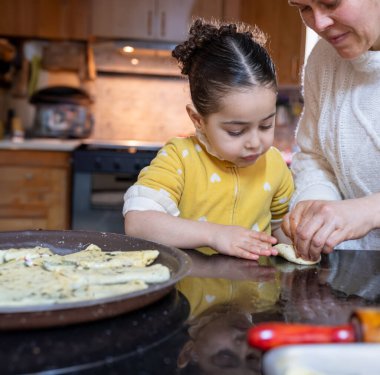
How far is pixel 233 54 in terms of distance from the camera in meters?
1.21

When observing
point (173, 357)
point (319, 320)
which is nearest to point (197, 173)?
point (319, 320)

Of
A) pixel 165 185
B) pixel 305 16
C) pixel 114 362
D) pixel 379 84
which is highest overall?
pixel 305 16

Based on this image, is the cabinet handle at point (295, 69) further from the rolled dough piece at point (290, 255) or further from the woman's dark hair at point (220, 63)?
the rolled dough piece at point (290, 255)

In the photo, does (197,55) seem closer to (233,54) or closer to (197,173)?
(233,54)

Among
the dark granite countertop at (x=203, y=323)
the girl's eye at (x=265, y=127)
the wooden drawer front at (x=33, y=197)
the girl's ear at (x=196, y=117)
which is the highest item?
the girl's ear at (x=196, y=117)

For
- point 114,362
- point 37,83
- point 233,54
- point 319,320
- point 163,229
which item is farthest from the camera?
point 37,83

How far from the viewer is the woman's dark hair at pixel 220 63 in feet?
3.92

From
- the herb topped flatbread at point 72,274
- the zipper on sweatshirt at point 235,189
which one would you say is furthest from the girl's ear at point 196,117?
the herb topped flatbread at point 72,274

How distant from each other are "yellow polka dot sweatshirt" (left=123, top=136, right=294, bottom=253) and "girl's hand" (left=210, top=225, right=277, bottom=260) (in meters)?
0.23

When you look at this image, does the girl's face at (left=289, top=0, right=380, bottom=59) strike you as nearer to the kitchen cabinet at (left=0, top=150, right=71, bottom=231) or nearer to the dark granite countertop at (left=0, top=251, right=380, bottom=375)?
the dark granite countertop at (left=0, top=251, right=380, bottom=375)

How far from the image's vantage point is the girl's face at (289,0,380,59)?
106cm

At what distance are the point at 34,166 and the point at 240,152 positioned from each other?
2.32 meters

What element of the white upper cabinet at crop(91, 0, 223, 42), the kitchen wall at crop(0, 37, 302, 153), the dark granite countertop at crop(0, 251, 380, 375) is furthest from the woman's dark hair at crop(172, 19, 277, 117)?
the kitchen wall at crop(0, 37, 302, 153)

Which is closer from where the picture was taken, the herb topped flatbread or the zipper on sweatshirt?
the herb topped flatbread
